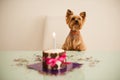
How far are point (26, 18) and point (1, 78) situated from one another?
1.18 metres

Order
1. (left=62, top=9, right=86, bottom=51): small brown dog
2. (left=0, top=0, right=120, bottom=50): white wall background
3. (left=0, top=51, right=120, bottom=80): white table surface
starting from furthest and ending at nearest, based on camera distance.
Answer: (left=0, top=0, right=120, bottom=50): white wall background < (left=62, top=9, right=86, bottom=51): small brown dog < (left=0, top=51, right=120, bottom=80): white table surface

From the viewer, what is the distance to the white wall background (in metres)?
1.80


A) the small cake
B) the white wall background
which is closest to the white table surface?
the small cake

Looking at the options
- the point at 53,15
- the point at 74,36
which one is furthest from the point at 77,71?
the point at 53,15

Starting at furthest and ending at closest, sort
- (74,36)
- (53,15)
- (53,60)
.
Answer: (53,15) < (74,36) < (53,60)

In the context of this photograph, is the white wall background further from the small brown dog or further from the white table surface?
the white table surface

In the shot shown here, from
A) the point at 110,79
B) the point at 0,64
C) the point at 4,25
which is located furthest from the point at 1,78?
the point at 4,25

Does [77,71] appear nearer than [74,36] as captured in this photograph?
Yes

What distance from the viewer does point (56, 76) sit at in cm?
71

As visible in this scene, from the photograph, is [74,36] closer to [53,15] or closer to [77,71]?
[77,71]

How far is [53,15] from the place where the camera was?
5.93ft

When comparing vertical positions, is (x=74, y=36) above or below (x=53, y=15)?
below

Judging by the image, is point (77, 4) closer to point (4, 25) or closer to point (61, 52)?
point (4, 25)

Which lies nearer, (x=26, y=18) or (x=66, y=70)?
(x=66, y=70)
